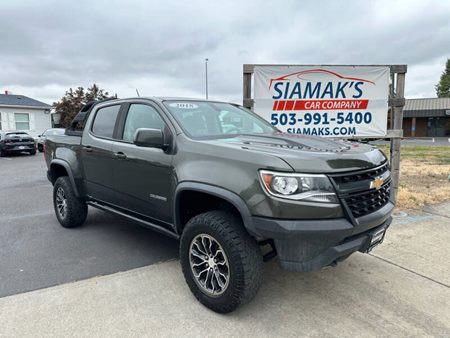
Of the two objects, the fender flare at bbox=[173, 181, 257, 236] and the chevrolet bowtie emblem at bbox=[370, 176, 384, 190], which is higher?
the chevrolet bowtie emblem at bbox=[370, 176, 384, 190]

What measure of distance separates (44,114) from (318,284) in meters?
31.5

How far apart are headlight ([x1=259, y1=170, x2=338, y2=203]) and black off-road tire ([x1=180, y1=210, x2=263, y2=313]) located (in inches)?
18.9

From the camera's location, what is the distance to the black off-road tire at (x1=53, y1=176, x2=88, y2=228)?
5004mm

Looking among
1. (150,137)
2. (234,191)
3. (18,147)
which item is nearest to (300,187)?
(234,191)

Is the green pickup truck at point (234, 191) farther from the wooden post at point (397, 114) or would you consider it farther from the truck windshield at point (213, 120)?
the wooden post at point (397, 114)

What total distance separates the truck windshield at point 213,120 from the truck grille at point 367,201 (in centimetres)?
140

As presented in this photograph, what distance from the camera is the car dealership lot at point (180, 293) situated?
277cm

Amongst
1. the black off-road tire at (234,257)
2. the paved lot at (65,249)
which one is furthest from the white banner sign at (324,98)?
the black off-road tire at (234,257)

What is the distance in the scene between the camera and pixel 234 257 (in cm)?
271

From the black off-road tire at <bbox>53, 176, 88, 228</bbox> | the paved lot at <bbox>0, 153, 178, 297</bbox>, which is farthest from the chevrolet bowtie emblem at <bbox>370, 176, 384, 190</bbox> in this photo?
the black off-road tire at <bbox>53, 176, 88, 228</bbox>

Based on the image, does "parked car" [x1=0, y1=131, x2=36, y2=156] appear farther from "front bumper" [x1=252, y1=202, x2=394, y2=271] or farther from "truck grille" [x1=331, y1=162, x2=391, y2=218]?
"truck grille" [x1=331, y1=162, x2=391, y2=218]

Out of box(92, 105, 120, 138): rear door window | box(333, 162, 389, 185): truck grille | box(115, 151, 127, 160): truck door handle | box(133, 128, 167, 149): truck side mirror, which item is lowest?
box(333, 162, 389, 185): truck grille

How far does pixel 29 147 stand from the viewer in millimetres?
21141

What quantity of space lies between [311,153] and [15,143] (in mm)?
21847
